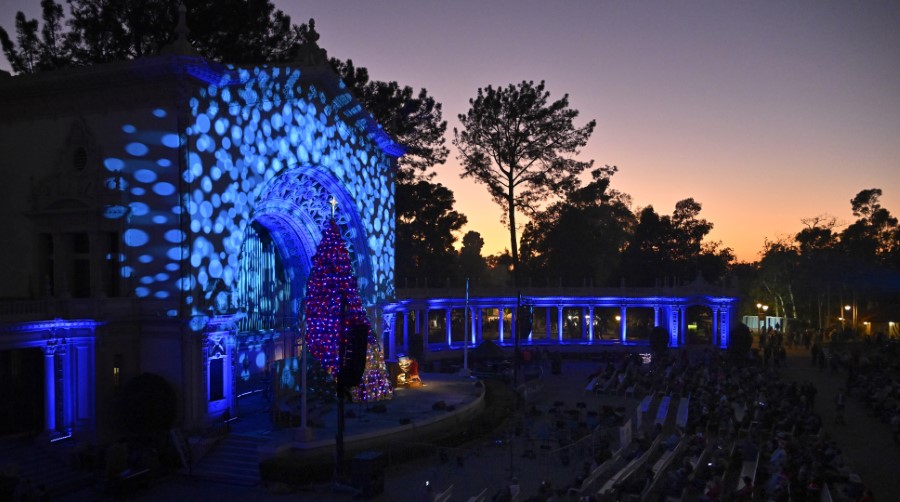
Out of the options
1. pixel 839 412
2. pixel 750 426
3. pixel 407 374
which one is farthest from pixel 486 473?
pixel 839 412

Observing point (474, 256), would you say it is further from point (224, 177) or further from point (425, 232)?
Answer: point (224, 177)

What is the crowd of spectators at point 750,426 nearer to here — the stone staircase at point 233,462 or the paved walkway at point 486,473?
the paved walkway at point 486,473

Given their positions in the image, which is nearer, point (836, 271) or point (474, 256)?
point (836, 271)

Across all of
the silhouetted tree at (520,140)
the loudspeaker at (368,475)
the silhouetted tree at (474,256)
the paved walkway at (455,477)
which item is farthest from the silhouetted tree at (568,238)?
the silhouetted tree at (474,256)

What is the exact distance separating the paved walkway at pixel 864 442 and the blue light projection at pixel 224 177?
19319 millimetres

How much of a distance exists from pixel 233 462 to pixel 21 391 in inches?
249

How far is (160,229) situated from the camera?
20031 millimetres

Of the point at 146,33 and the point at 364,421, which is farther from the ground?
the point at 146,33

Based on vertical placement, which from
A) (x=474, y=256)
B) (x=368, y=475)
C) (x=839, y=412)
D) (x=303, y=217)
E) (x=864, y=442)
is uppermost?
(x=303, y=217)

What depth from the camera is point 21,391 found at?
18.9m

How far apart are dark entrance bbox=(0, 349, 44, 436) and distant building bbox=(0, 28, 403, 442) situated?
0.10ft

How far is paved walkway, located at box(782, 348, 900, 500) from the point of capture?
724 inches

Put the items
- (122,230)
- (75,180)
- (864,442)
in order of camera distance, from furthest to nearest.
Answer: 1. (864,442)
2. (75,180)
3. (122,230)

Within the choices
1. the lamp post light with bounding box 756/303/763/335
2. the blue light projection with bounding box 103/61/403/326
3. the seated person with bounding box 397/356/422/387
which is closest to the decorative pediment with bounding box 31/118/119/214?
the blue light projection with bounding box 103/61/403/326
